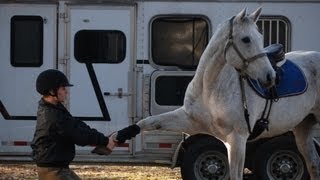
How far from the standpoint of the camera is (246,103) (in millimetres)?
6832

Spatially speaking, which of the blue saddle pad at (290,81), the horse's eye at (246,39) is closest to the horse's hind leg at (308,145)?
the blue saddle pad at (290,81)

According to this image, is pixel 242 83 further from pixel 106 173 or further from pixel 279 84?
pixel 106 173

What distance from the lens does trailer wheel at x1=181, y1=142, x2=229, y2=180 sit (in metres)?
9.02

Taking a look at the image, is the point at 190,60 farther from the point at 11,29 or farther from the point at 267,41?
the point at 11,29

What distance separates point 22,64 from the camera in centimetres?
909

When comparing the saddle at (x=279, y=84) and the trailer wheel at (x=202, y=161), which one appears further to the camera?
the trailer wheel at (x=202, y=161)

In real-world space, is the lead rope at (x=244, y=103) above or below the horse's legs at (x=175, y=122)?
above

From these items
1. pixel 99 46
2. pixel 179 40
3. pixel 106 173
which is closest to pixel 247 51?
pixel 179 40

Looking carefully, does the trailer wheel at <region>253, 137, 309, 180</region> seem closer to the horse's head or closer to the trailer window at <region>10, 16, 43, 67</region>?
the horse's head

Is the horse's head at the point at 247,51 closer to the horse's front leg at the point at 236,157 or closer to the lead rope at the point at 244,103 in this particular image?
the lead rope at the point at 244,103

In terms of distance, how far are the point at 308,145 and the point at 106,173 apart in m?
4.37

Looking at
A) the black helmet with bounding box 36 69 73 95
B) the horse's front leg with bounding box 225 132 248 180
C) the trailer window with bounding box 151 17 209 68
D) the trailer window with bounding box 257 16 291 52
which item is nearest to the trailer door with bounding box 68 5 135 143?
the trailer window with bounding box 151 17 209 68

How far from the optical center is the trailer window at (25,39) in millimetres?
9062

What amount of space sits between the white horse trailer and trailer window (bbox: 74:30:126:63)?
0.01m
